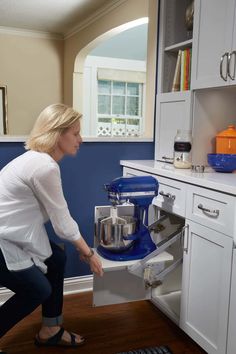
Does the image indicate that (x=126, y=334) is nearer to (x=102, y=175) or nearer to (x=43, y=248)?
(x=43, y=248)

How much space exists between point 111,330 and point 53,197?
2.95 ft

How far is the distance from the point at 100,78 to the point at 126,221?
149 inches

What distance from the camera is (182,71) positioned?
7.39 ft

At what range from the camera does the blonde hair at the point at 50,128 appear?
1583mm

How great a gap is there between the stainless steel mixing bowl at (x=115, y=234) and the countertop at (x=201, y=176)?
0.34m

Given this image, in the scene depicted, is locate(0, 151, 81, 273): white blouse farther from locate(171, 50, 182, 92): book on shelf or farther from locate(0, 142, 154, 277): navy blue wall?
locate(171, 50, 182, 92): book on shelf

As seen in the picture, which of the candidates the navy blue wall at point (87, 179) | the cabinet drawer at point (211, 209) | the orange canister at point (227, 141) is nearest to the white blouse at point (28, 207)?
the cabinet drawer at point (211, 209)

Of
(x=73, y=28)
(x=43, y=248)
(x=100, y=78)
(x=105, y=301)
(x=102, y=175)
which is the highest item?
(x=73, y=28)

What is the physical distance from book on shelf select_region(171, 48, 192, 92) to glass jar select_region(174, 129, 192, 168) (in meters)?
0.32

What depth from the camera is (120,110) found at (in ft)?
17.3

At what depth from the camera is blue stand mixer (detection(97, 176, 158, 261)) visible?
5.77ft

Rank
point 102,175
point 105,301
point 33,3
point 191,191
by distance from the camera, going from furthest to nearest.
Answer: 1. point 33,3
2. point 102,175
3. point 105,301
4. point 191,191

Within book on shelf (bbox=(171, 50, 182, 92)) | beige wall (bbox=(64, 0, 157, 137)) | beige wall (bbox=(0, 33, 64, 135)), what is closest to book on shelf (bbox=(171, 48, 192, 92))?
book on shelf (bbox=(171, 50, 182, 92))

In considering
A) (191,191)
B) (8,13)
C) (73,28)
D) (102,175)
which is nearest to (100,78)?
(73,28)
